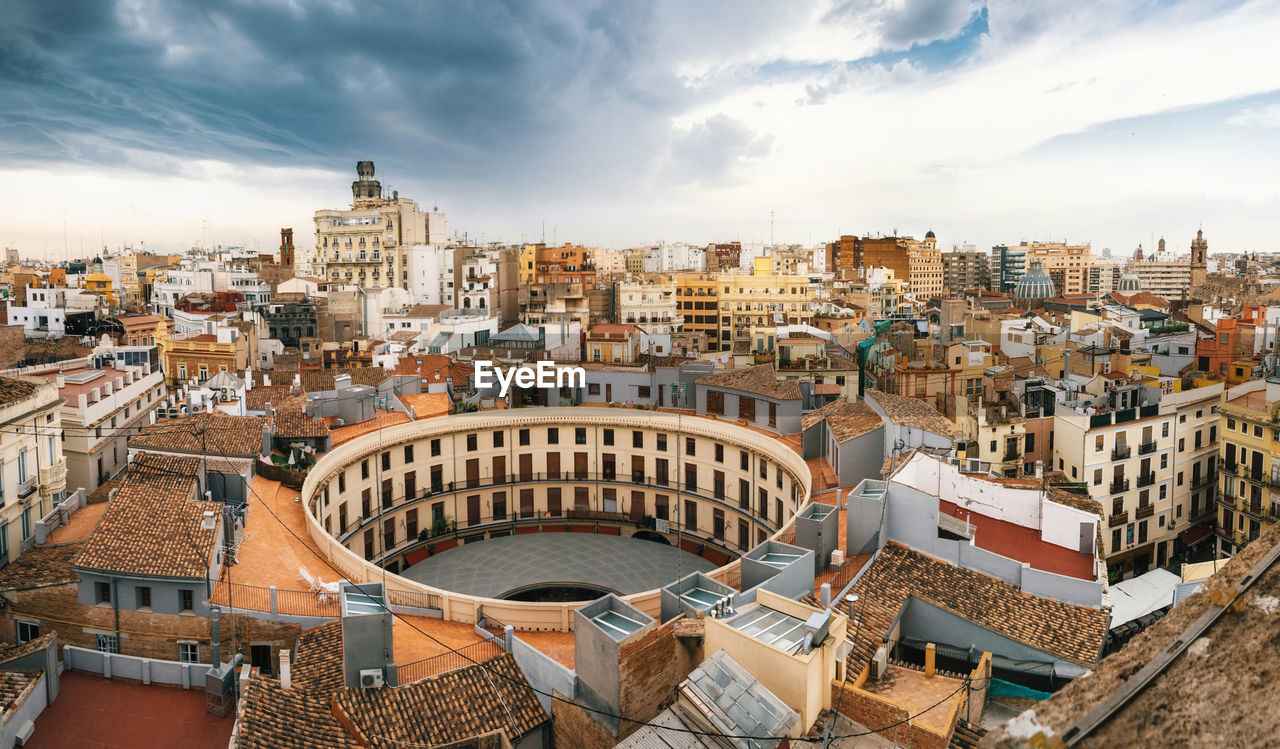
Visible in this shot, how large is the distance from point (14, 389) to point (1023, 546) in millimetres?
32792

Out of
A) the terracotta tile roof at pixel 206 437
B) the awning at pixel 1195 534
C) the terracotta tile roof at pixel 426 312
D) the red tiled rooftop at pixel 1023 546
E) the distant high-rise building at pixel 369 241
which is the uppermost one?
the distant high-rise building at pixel 369 241

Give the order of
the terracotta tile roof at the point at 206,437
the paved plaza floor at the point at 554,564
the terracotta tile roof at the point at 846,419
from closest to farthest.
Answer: the terracotta tile roof at the point at 206,437
the terracotta tile roof at the point at 846,419
the paved plaza floor at the point at 554,564

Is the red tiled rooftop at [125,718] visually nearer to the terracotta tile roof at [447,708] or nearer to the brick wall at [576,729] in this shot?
the terracotta tile roof at [447,708]

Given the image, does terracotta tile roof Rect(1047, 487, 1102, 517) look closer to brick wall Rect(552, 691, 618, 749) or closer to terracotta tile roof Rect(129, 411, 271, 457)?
brick wall Rect(552, 691, 618, 749)

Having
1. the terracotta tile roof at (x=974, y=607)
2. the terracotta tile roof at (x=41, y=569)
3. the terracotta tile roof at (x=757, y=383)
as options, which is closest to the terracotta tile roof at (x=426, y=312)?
the terracotta tile roof at (x=757, y=383)

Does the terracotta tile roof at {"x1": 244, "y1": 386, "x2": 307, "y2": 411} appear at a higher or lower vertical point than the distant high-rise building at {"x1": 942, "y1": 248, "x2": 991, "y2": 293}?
lower

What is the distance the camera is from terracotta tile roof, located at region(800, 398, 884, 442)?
3225 centimetres

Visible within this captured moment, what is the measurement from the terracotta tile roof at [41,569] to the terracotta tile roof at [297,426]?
1185cm

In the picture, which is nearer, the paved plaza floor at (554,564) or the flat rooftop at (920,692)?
the flat rooftop at (920,692)

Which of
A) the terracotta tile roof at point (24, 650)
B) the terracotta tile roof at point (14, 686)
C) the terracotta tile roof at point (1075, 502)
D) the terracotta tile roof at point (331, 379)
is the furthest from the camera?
the terracotta tile roof at point (331, 379)

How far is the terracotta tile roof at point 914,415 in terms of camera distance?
3053 cm

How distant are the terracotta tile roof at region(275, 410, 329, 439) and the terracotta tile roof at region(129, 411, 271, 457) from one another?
8.15 ft

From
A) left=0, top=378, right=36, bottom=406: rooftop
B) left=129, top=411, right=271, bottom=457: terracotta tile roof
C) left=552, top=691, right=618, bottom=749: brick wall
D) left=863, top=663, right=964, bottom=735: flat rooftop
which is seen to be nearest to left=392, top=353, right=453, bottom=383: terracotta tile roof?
left=129, top=411, right=271, bottom=457: terracotta tile roof

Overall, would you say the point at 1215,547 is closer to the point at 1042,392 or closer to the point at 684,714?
the point at 1042,392
